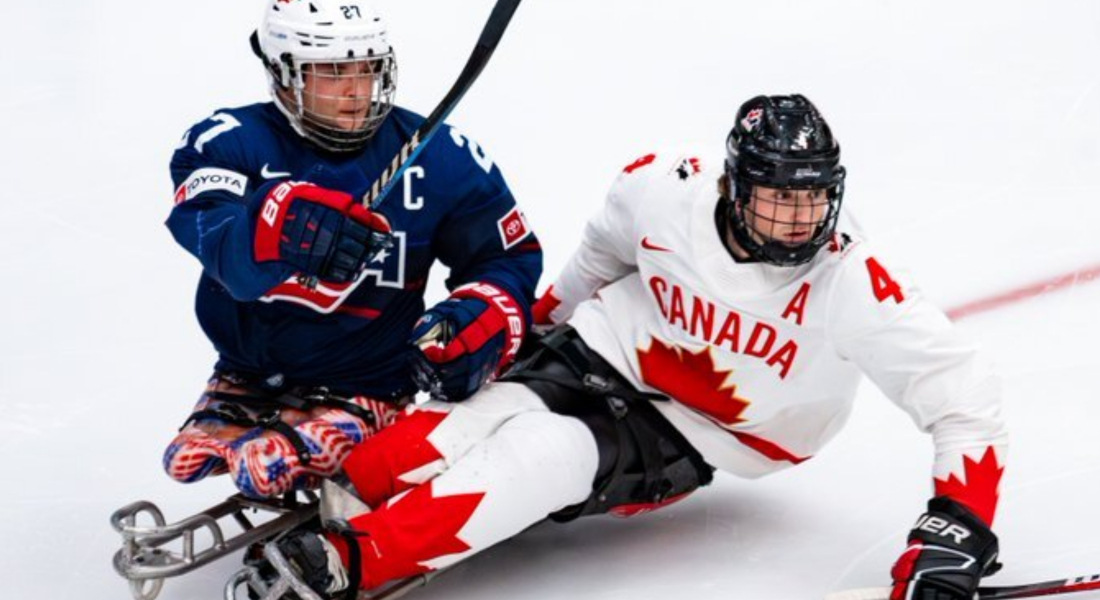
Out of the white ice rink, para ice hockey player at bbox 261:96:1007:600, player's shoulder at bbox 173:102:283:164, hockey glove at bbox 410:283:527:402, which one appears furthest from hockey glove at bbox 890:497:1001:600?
player's shoulder at bbox 173:102:283:164

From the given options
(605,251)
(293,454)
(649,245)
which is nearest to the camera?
(293,454)

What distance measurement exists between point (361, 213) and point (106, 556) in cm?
101

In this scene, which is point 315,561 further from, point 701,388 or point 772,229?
point 772,229

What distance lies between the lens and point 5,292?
513 cm

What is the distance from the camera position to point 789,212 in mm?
3508

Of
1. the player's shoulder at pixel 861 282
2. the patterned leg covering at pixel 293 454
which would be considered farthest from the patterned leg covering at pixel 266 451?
the player's shoulder at pixel 861 282

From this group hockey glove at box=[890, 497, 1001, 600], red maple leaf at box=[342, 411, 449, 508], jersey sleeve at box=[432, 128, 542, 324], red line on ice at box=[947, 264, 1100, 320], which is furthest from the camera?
red line on ice at box=[947, 264, 1100, 320]

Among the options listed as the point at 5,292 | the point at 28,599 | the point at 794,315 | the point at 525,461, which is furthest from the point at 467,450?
the point at 5,292

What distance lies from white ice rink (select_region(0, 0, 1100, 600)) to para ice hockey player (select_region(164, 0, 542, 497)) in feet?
1.04

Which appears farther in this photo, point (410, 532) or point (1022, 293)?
point (1022, 293)

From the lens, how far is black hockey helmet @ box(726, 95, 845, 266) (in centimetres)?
348

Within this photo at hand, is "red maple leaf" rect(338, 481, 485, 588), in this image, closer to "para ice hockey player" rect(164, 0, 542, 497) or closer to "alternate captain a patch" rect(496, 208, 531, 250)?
"para ice hockey player" rect(164, 0, 542, 497)

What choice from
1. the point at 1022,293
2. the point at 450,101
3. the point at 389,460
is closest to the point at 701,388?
the point at 389,460

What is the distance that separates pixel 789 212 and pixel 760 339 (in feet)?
0.96
